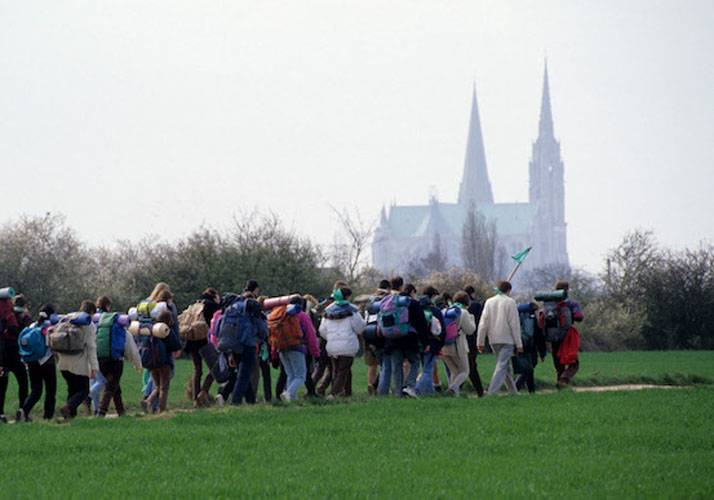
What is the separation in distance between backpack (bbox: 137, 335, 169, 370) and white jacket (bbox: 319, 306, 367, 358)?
292cm

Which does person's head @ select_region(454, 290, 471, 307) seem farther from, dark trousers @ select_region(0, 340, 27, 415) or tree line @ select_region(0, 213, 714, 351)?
tree line @ select_region(0, 213, 714, 351)

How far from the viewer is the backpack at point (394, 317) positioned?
49.8ft

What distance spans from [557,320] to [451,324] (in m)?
1.98

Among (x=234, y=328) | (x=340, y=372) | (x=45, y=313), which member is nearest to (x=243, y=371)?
(x=234, y=328)

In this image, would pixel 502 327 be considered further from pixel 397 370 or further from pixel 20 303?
pixel 20 303

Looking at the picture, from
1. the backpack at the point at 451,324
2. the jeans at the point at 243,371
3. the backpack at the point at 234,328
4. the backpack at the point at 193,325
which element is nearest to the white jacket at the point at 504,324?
the backpack at the point at 451,324

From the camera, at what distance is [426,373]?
52.9 ft

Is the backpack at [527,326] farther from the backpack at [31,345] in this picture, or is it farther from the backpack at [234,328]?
the backpack at [31,345]

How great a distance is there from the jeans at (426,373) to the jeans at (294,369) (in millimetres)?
1970

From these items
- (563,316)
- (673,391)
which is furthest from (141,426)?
(673,391)

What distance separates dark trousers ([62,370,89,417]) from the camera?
44.9 ft

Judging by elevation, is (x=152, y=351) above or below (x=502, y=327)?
below

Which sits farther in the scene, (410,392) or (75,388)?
(410,392)

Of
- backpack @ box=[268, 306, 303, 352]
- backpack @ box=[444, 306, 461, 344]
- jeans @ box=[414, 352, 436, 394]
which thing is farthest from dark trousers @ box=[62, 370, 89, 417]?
backpack @ box=[444, 306, 461, 344]
